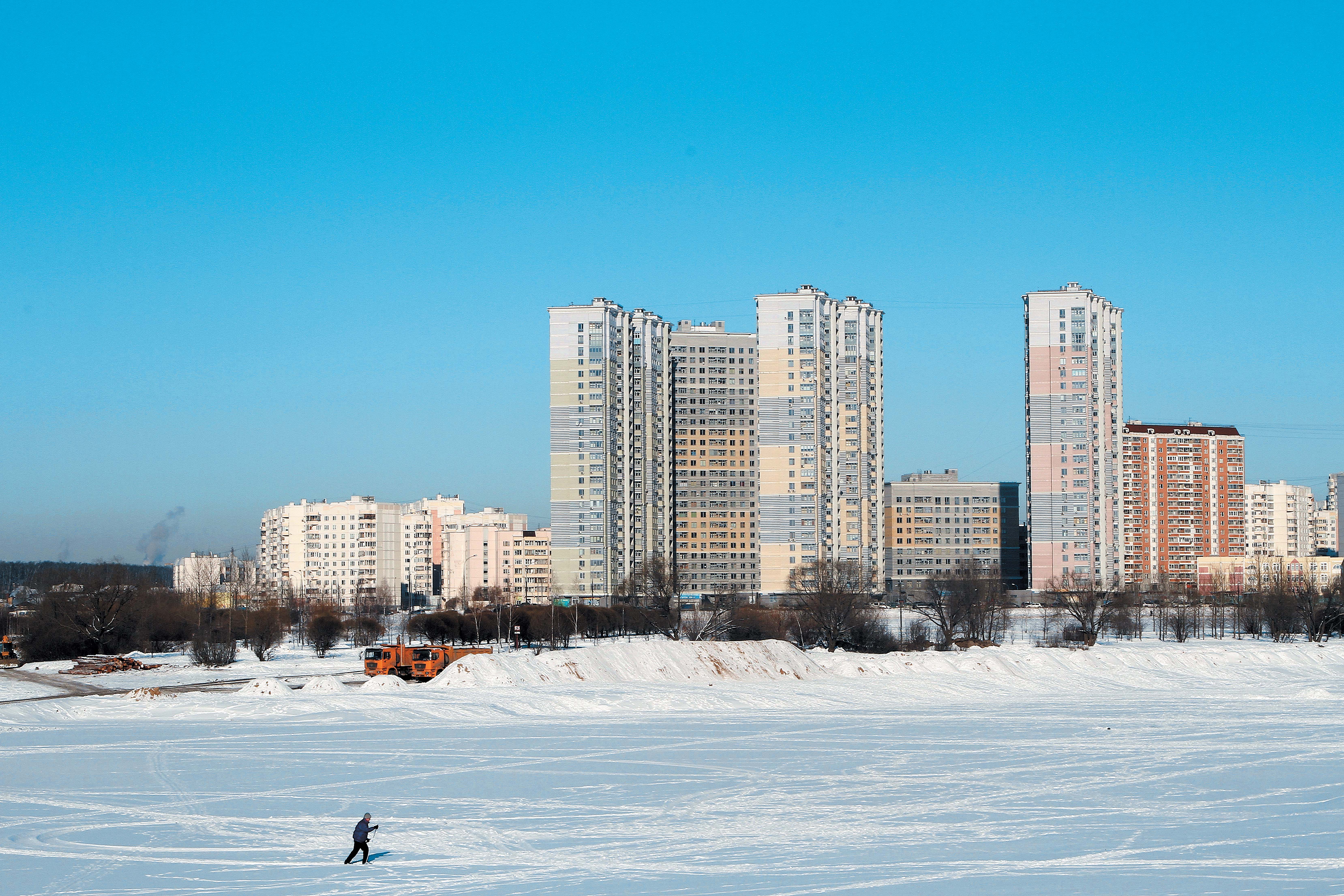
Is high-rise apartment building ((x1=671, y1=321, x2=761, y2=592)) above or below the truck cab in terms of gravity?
above

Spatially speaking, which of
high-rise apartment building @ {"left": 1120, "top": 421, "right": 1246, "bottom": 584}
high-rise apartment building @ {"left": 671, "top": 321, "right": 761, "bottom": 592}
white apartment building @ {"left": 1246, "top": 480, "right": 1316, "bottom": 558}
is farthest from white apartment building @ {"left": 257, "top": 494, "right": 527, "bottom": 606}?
white apartment building @ {"left": 1246, "top": 480, "right": 1316, "bottom": 558}

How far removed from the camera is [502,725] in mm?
33594

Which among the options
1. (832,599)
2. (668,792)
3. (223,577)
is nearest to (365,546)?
(223,577)

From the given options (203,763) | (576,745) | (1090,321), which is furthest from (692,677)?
(1090,321)

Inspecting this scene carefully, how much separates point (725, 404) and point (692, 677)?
267 feet

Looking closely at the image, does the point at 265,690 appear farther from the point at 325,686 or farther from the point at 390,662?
the point at 390,662

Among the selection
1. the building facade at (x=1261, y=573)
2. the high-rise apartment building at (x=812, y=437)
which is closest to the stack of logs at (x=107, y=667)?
the high-rise apartment building at (x=812, y=437)

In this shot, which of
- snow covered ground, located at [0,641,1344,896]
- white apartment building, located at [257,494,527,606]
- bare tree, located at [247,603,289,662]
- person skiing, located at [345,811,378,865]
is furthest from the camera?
white apartment building, located at [257,494,527,606]

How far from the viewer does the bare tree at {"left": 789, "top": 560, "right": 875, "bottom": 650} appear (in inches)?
2768

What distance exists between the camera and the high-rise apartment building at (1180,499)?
147375 mm

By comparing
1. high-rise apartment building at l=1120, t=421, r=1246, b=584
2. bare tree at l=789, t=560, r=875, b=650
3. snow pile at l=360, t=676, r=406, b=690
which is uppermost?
high-rise apartment building at l=1120, t=421, r=1246, b=584

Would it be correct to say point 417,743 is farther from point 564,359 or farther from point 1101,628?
point 564,359

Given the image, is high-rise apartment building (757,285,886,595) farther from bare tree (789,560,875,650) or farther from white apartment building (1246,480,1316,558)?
white apartment building (1246,480,1316,558)

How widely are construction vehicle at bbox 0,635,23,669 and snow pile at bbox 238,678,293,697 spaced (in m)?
20.2
